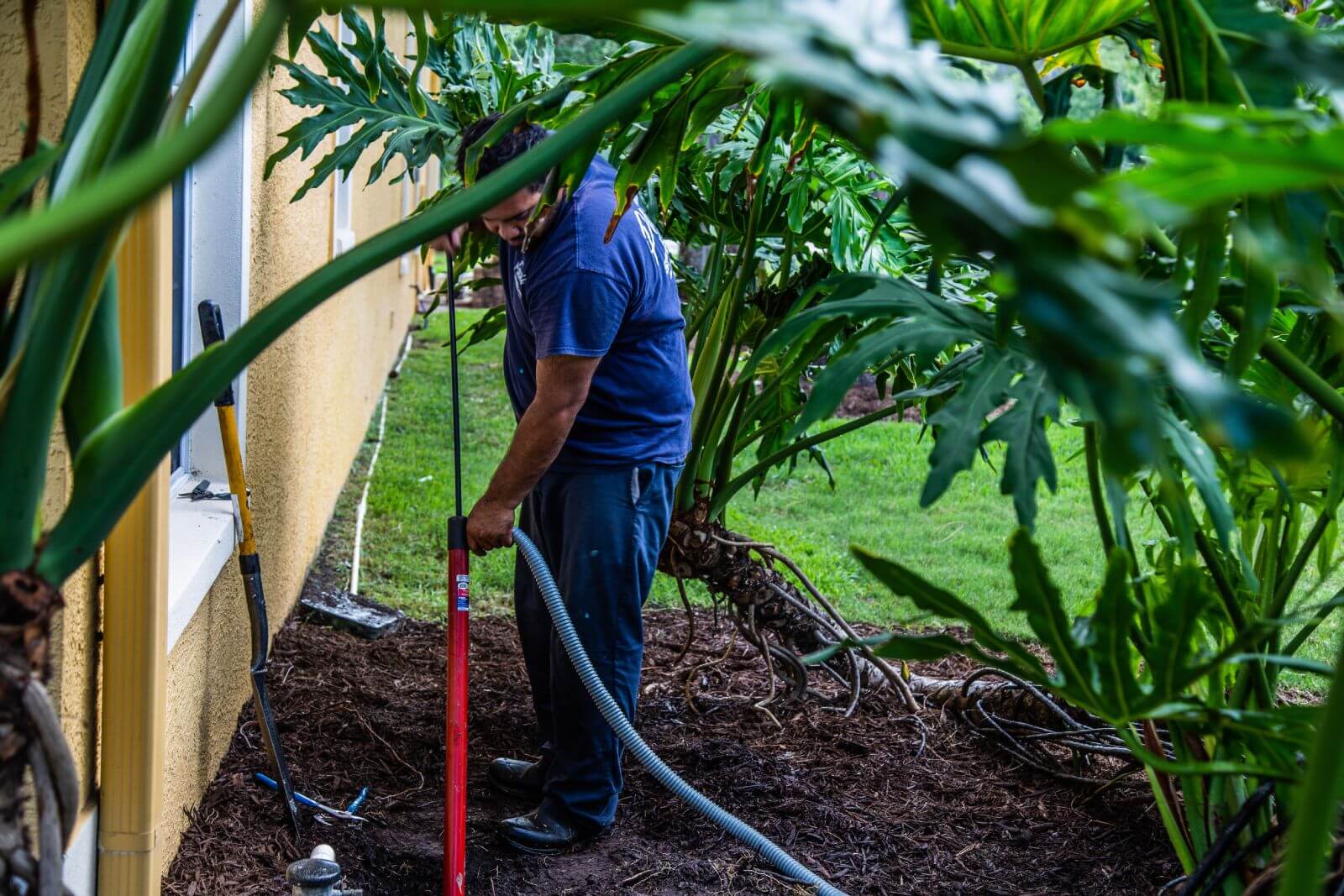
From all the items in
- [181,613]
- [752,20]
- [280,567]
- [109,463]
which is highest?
[752,20]

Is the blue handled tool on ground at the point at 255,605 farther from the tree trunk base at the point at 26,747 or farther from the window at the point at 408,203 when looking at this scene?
the window at the point at 408,203

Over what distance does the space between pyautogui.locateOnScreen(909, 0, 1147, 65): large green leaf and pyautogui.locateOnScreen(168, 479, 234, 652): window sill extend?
175cm

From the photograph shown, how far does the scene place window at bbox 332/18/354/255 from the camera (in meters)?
5.39

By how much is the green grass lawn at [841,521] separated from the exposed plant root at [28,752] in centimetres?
347

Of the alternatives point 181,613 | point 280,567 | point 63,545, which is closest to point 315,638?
point 280,567

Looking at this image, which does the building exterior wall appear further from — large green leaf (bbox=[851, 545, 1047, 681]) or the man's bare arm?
large green leaf (bbox=[851, 545, 1047, 681])

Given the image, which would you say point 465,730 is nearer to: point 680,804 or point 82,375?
point 680,804

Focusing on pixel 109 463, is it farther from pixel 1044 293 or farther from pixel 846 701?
pixel 846 701

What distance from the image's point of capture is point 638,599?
10.6ft

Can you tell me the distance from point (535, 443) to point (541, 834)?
3.38 ft

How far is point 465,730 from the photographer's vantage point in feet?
9.08

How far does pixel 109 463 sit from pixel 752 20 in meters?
0.69

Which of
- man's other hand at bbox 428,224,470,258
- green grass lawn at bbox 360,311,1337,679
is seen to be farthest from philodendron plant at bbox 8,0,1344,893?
green grass lawn at bbox 360,311,1337,679

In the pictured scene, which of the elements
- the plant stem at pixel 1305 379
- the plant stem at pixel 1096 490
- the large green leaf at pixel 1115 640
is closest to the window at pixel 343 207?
the plant stem at pixel 1096 490
